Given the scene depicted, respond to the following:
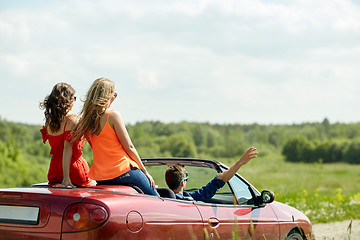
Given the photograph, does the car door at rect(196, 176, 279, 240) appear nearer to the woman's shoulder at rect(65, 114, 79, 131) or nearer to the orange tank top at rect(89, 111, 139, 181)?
the orange tank top at rect(89, 111, 139, 181)

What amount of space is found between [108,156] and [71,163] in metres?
0.40

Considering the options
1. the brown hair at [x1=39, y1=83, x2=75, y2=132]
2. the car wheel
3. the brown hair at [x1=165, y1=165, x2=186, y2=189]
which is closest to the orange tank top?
the brown hair at [x1=39, y1=83, x2=75, y2=132]

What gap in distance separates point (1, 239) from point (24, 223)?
0.22 m

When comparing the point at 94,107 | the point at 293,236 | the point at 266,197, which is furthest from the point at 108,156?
the point at 293,236

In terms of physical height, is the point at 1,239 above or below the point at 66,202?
below

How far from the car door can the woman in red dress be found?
115cm

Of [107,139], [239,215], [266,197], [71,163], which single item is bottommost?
[239,215]

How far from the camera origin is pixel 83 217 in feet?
11.5

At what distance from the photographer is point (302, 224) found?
5773 millimetres

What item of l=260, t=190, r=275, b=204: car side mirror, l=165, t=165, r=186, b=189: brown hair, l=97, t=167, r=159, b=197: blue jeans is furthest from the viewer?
l=260, t=190, r=275, b=204: car side mirror

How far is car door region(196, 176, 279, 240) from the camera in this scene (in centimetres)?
443

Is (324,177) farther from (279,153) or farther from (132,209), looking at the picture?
(132,209)

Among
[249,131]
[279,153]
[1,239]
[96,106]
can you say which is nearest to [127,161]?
[96,106]

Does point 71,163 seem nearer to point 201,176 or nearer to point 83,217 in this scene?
point 83,217
